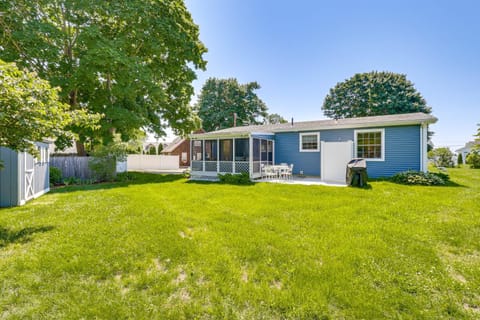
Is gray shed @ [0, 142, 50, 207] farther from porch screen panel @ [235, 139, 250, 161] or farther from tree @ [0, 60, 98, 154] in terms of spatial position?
porch screen panel @ [235, 139, 250, 161]

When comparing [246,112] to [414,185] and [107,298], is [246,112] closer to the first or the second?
[414,185]

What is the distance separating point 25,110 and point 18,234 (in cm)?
225

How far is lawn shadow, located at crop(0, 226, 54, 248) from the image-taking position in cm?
367

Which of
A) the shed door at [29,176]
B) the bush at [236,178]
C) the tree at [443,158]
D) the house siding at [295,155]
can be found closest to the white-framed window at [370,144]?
the house siding at [295,155]

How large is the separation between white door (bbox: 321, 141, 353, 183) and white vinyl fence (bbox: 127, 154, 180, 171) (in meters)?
16.3

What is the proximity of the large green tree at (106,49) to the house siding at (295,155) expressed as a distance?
7526mm

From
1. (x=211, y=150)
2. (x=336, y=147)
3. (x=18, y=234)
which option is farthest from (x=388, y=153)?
(x=18, y=234)

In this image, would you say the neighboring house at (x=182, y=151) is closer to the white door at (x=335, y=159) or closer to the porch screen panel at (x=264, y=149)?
the porch screen panel at (x=264, y=149)

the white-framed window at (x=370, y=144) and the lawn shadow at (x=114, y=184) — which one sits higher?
the white-framed window at (x=370, y=144)

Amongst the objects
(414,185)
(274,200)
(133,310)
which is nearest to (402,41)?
(414,185)

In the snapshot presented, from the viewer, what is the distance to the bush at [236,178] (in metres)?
10.8

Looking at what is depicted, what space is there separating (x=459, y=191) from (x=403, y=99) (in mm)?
24315

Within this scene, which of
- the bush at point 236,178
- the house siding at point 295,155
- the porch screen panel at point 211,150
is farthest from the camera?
the porch screen panel at point 211,150

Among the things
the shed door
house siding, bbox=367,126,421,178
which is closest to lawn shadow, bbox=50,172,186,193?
the shed door
